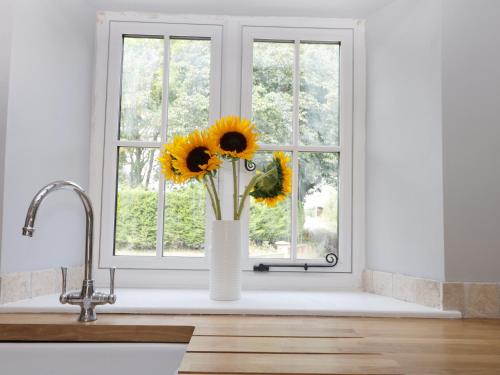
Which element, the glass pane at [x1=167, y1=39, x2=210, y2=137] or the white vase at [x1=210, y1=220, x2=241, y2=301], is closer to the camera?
the white vase at [x1=210, y1=220, x2=241, y2=301]

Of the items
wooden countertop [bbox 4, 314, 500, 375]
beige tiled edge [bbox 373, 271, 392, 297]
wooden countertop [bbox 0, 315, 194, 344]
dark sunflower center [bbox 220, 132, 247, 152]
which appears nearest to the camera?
wooden countertop [bbox 4, 314, 500, 375]

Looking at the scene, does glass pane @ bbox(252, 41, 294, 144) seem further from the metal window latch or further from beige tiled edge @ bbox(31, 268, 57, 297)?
beige tiled edge @ bbox(31, 268, 57, 297)

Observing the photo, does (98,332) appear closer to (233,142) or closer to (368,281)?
(233,142)

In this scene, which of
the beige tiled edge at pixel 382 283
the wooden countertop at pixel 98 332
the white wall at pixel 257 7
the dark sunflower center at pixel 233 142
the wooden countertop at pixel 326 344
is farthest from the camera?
the white wall at pixel 257 7

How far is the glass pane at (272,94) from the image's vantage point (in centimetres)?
183

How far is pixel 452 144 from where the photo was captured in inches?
56.6

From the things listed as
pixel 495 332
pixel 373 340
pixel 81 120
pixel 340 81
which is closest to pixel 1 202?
pixel 81 120

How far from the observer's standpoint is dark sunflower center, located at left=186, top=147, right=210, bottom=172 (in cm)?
147

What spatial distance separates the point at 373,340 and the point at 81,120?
1303 millimetres

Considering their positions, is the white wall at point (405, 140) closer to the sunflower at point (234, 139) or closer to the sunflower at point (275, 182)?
the sunflower at point (275, 182)

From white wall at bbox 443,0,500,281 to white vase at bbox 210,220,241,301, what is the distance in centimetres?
67

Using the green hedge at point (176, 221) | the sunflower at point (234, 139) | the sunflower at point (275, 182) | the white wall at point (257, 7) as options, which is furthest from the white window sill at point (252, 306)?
the white wall at point (257, 7)

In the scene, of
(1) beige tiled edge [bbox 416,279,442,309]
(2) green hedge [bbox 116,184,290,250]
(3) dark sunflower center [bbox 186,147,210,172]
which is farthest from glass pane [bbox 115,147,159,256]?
(1) beige tiled edge [bbox 416,279,442,309]

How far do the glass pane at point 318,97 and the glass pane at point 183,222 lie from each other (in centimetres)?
51
